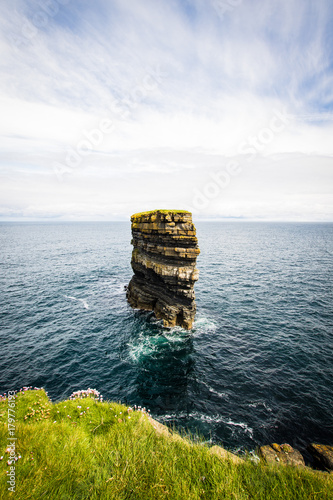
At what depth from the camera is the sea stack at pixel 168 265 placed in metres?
30.2

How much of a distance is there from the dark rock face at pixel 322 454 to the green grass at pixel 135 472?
1097cm

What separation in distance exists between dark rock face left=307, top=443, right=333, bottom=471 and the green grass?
10971mm

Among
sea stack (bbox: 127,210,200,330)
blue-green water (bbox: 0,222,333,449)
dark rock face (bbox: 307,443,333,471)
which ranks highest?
sea stack (bbox: 127,210,200,330)

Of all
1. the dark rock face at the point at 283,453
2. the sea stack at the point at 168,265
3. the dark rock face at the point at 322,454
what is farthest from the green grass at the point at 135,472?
the sea stack at the point at 168,265

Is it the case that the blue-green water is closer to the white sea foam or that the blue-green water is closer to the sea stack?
the white sea foam

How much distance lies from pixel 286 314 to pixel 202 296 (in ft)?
49.2

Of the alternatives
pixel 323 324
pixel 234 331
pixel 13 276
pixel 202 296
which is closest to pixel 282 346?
pixel 234 331

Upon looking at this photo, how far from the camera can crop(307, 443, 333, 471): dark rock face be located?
48.3 feet

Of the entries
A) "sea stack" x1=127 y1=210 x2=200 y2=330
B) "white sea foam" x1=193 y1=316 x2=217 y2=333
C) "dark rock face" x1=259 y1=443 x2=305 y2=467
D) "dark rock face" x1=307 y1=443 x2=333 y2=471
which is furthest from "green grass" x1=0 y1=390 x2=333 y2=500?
"white sea foam" x1=193 y1=316 x2=217 y2=333

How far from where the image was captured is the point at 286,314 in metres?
36.1

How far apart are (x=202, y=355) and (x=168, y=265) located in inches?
488

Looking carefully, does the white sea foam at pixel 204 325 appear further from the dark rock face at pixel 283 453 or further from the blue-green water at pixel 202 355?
the dark rock face at pixel 283 453

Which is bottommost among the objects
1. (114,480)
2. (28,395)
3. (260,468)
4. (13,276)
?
(13,276)

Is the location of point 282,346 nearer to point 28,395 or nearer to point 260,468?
point 260,468
